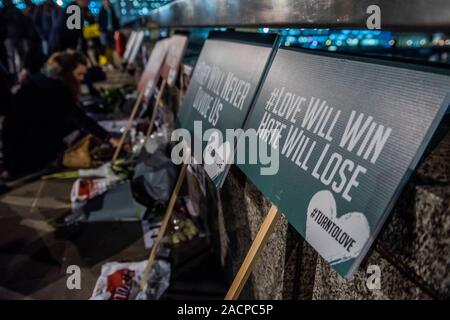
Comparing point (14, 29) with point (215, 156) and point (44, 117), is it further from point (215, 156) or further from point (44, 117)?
point (215, 156)

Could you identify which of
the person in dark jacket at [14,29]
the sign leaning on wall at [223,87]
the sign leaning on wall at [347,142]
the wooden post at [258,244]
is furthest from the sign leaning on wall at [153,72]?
the person in dark jacket at [14,29]

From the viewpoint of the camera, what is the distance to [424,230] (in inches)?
41.8

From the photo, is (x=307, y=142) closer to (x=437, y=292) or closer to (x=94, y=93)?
(x=437, y=292)

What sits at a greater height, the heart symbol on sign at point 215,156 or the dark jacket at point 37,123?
the heart symbol on sign at point 215,156

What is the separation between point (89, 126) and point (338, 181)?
4350 millimetres

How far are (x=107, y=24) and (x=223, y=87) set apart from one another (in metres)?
13.0

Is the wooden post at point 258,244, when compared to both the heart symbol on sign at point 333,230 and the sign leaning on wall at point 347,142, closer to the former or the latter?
the sign leaning on wall at point 347,142

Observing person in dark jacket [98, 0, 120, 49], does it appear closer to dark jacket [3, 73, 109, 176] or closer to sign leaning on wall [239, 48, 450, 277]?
dark jacket [3, 73, 109, 176]

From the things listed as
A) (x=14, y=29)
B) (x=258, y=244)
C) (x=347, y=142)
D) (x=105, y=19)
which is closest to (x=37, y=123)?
(x=258, y=244)

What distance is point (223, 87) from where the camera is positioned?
90.5 inches

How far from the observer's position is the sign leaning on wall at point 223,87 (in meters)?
1.91

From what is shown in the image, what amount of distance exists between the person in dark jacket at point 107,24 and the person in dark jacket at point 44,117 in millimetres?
7857

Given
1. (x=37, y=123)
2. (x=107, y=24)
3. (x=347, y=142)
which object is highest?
(x=347, y=142)
